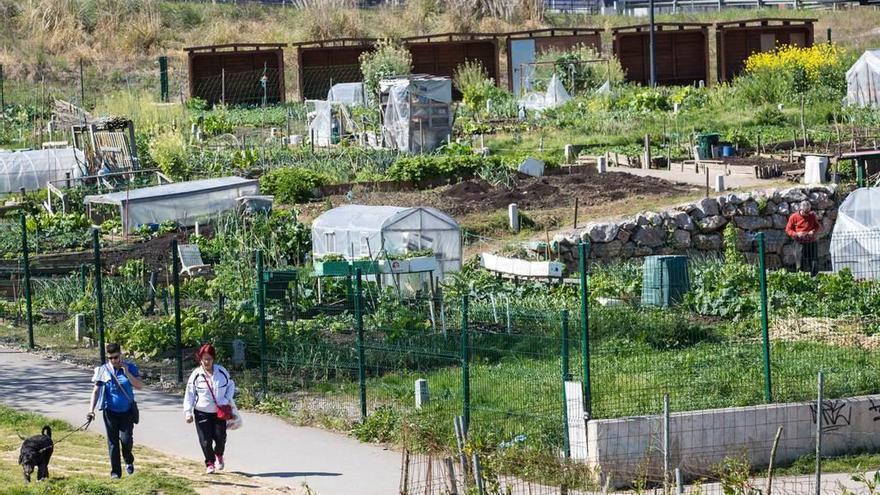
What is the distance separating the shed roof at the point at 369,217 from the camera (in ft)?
73.2

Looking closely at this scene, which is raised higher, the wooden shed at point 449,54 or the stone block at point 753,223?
the wooden shed at point 449,54

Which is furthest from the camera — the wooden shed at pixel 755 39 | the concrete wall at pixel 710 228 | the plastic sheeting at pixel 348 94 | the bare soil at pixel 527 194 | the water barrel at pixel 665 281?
the wooden shed at pixel 755 39

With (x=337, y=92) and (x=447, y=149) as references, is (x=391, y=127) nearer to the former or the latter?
(x=447, y=149)

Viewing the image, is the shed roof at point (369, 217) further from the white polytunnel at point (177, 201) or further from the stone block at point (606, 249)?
the white polytunnel at point (177, 201)

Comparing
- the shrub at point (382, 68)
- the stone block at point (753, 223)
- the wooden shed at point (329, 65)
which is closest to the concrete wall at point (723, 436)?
the stone block at point (753, 223)

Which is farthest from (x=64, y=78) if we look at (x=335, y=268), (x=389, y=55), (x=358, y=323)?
(x=358, y=323)

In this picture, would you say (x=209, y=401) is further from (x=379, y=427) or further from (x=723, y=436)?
(x=723, y=436)

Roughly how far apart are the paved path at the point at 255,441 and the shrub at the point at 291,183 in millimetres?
12741

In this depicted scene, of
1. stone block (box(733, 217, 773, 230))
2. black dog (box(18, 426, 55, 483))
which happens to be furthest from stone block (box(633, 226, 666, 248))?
black dog (box(18, 426, 55, 483))

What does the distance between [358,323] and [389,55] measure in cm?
3213

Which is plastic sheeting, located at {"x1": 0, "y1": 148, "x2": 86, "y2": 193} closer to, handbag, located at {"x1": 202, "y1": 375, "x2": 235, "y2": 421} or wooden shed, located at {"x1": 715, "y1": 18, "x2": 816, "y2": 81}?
handbag, located at {"x1": 202, "y1": 375, "x2": 235, "y2": 421}

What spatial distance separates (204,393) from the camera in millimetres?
13531

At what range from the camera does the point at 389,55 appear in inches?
1854

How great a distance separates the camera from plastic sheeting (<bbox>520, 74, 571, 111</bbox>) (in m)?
46.3
